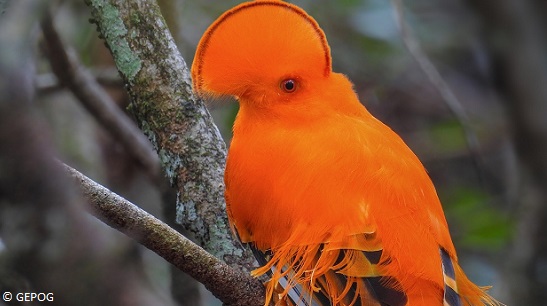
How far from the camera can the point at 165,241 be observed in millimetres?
1763

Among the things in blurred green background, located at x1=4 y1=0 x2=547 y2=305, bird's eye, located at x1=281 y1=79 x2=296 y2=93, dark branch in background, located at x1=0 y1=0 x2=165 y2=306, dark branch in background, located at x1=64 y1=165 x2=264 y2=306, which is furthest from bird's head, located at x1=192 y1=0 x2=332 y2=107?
dark branch in background, located at x1=0 y1=0 x2=165 y2=306

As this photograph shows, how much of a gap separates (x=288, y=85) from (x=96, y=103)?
1323mm

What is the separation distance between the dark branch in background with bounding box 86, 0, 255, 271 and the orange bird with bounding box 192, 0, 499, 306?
11cm

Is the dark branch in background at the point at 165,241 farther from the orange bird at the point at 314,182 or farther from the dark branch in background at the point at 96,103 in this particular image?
the dark branch in background at the point at 96,103

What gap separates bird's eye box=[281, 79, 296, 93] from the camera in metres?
2.27

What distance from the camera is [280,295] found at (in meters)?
1.99

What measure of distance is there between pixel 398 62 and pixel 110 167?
1.70 m

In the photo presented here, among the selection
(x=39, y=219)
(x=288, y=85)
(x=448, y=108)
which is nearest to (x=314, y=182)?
(x=288, y=85)

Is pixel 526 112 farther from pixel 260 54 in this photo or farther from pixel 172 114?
pixel 172 114

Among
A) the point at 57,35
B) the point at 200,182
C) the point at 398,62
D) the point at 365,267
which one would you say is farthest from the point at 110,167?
the point at 365,267

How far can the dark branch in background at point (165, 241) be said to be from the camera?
5.56 ft

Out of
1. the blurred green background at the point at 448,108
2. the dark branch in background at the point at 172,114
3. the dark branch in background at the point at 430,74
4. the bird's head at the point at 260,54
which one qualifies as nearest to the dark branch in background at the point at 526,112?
the blurred green background at the point at 448,108

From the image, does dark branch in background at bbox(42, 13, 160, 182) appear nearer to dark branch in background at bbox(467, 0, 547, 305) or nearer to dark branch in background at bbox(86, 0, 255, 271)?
dark branch in background at bbox(86, 0, 255, 271)

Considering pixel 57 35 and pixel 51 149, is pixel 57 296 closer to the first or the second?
pixel 51 149
